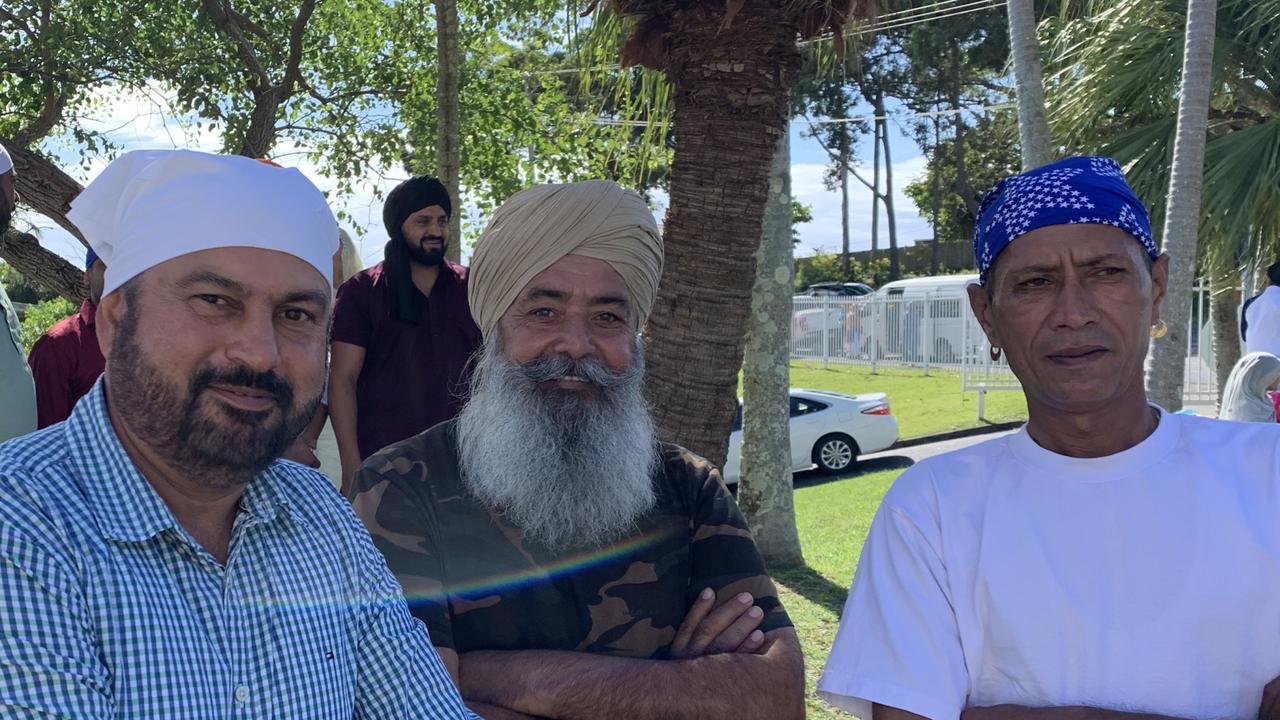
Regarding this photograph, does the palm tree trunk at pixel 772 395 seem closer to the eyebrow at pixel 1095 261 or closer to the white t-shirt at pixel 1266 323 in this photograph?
the white t-shirt at pixel 1266 323

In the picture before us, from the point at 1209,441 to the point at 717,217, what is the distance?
2235 millimetres

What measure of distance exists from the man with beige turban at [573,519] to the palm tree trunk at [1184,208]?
6.04 metres

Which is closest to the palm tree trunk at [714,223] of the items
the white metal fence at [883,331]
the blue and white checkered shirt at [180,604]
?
the blue and white checkered shirt at [180,604]

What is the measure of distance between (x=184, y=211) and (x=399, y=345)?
3.08 metres

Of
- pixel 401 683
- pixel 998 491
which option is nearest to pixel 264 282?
pixel 401 683

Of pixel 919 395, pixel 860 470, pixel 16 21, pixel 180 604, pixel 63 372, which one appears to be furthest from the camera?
pixel 919 395

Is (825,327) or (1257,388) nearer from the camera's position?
(1257,388)

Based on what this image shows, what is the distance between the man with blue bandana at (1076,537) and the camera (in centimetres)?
211

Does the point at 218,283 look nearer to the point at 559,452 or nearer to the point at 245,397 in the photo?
the point at 245,397

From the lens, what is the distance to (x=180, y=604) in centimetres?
167

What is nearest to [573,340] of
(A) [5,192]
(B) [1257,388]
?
(A) [5,192]

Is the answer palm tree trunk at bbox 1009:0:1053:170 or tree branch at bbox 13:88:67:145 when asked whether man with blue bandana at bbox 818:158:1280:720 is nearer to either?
palm tree trunk at bbox 1009:0:1053:170

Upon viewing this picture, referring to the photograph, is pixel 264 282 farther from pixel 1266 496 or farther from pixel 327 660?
pixel 1266 496

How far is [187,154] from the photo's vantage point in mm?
1846
